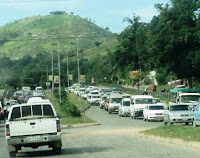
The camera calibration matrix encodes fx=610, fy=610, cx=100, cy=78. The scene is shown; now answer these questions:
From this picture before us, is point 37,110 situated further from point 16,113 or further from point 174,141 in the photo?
point 174,141

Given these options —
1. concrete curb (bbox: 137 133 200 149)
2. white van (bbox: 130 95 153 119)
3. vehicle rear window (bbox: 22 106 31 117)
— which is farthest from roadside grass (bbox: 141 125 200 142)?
white van (bbox: 130 95 153 119)

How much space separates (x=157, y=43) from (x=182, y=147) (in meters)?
45.1

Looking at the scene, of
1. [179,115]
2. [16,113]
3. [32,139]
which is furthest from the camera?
[179,115]

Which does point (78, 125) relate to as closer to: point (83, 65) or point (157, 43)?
point (157, 43)

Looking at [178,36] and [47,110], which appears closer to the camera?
[47,110]

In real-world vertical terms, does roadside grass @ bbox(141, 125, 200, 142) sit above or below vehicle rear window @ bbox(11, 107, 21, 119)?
below

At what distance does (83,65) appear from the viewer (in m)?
162

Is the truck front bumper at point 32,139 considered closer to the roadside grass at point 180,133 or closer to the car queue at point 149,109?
the roadside grass at point 180,133

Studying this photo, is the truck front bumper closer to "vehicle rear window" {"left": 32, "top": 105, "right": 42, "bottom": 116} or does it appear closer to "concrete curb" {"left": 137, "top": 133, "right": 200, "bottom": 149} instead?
"vehicle rear window" {"left": 32, "top": 105, "right": 42, "bottom": 116}

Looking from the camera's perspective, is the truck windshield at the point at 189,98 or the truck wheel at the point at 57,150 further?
the truck windshield at the point at 189,98

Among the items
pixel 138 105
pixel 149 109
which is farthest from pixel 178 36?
pixel 149 109

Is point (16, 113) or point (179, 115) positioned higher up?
point (16, 113)

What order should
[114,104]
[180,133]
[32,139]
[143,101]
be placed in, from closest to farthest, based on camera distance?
[32,139] → [180,133] → [143,101] → [114,104]

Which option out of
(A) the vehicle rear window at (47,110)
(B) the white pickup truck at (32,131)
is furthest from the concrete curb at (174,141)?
(A) the vehicle rear window at (47,110)
